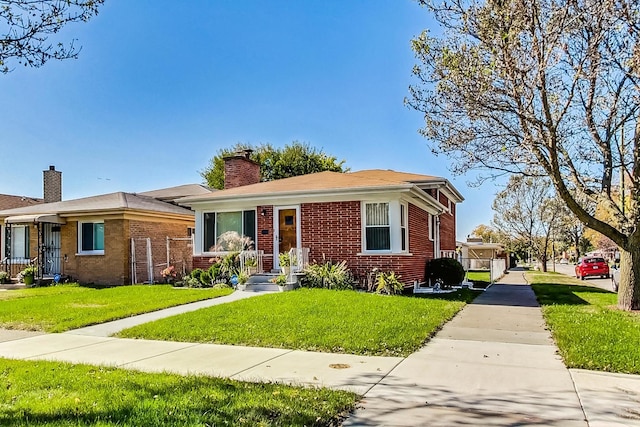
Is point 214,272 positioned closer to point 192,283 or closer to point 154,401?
point 192,283

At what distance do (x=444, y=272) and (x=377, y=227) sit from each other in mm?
4060

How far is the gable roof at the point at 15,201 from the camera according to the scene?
95.4 feet

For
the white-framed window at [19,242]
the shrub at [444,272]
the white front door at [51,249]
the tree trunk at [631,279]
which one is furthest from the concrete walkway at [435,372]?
the white-framed window at [19,242]

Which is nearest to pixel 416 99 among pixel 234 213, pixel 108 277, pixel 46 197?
pixel 234 213

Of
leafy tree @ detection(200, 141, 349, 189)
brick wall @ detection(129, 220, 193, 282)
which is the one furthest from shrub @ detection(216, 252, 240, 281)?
leafy tree @ detection(200, 141, 349, 189)

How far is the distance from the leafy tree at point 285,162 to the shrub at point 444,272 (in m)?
24.7

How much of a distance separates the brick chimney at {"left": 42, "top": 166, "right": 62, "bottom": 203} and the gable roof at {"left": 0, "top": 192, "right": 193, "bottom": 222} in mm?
7564

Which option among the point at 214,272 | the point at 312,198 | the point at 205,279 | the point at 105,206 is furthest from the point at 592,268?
the point at 105,206

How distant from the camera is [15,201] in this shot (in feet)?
99.3

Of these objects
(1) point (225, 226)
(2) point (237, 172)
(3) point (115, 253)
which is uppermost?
(2) point (237, 172)

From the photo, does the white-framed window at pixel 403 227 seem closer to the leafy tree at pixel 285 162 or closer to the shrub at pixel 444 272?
the shrub at pixel 444 272

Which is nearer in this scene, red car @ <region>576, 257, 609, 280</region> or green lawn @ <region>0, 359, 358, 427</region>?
green lawn @ <region>0, 359, 358, 427</region>

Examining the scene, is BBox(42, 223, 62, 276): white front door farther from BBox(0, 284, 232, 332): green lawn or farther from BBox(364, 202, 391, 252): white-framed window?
BBox(364, 202, 391, 252): white-framed window

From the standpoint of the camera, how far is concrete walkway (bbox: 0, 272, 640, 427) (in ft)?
15.1
